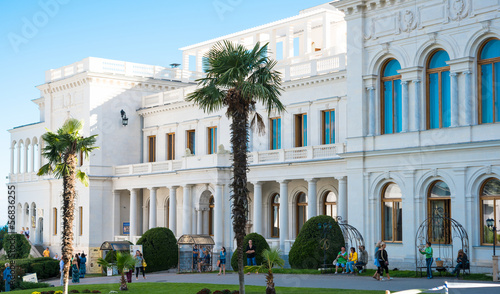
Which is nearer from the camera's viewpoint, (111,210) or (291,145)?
(291,145)

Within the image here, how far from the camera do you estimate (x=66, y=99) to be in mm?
66062

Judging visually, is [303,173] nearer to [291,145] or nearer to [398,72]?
[291,145]

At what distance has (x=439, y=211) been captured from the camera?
36906 mm

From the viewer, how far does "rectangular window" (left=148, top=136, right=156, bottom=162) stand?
214 ft

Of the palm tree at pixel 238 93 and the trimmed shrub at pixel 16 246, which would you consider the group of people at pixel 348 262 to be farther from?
the trimmed shrub at pixel 16 246

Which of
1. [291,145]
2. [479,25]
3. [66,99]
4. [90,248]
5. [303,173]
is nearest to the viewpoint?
[479,25]

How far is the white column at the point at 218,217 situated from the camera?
51625 millimetres

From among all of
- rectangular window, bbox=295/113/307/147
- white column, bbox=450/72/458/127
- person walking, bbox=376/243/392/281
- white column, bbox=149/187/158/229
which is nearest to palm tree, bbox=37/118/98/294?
person walking, bbox=376/243/392/281

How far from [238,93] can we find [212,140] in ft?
102

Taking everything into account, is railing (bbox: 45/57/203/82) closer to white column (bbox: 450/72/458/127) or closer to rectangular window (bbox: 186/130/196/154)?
rectangular window (bbox: 186/130/196/154)

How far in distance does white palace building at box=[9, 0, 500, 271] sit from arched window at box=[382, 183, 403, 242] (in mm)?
75

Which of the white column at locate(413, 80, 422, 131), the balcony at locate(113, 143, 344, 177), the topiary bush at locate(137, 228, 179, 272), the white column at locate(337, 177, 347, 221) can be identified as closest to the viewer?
the white column at locate(413, 80, 422, 131)

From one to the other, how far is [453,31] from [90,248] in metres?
37.5

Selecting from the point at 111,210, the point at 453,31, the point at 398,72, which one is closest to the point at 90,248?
the point at 111,210
